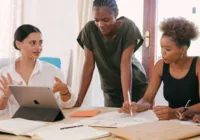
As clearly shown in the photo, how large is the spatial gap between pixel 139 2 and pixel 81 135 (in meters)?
2.30

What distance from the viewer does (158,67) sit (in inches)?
73.6

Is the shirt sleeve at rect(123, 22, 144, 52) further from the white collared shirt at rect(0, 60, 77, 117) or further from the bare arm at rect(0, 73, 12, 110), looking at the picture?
the bare arm at rect(0, 73, 12, 110)

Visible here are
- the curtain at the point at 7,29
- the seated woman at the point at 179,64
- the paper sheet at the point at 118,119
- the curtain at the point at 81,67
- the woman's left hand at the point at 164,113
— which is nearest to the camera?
the paper sheet at the point at 118,119

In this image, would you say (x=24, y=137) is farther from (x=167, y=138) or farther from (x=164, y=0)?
(x=164, y=0)

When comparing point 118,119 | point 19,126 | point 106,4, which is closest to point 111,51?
point 106,4

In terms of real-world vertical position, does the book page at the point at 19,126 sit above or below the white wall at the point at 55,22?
below

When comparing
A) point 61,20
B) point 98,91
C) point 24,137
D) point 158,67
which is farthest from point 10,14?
point 24,137

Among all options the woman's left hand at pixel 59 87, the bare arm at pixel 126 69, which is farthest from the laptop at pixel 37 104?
the bare arm at pixel 126 69

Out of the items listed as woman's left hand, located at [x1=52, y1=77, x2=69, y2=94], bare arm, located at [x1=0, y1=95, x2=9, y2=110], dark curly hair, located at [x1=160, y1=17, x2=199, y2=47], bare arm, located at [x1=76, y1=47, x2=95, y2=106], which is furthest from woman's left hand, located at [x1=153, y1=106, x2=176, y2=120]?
bare arm, located at [x1=0, y1=95, x2=9, y2=110]

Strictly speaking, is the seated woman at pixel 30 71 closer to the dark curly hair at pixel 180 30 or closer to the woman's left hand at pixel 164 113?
the woman's left hand at pixel 164 113

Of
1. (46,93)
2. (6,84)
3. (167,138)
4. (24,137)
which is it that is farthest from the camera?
(6,84)

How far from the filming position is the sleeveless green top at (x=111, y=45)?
1973 millimetres

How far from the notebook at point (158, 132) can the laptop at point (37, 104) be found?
393 mm

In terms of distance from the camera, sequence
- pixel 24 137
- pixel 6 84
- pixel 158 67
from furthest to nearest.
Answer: pixel 158 67 < pixel 6 84 < pixel 24 137
